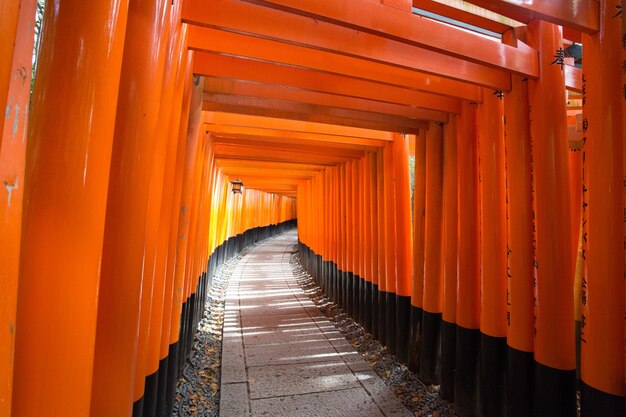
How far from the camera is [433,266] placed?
4.12 m

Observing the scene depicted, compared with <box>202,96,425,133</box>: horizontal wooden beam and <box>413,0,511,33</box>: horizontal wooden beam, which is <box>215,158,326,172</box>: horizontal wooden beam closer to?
<box>202,96,425,133</box>: horizontal wooden beam

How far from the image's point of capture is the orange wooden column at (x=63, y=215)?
3.34 feet

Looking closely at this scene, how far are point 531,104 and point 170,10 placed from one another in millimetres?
2707

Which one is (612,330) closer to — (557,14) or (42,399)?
(557,14)

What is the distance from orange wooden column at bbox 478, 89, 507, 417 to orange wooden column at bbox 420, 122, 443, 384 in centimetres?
90

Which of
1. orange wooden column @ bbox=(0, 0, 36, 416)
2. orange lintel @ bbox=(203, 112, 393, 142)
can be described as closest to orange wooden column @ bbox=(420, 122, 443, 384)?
orange lintel @ bbox=(203, 112, 393, 142)

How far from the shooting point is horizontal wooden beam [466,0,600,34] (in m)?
2.29

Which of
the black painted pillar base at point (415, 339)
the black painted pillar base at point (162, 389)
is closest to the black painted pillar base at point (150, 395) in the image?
the black painted pillar base at point (162, 389)

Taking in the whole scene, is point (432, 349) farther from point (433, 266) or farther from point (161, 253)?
point (161, 253)

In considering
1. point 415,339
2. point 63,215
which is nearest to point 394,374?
point 415,339

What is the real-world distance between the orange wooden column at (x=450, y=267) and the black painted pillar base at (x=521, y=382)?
0.88 m

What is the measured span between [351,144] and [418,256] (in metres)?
2.18

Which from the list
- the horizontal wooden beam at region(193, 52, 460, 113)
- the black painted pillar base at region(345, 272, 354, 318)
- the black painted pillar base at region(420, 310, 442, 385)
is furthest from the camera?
the black painted pillar base at region(345, 272, 354, 318)

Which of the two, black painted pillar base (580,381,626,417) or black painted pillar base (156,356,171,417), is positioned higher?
black painted pillar base (580,381,626,417)
